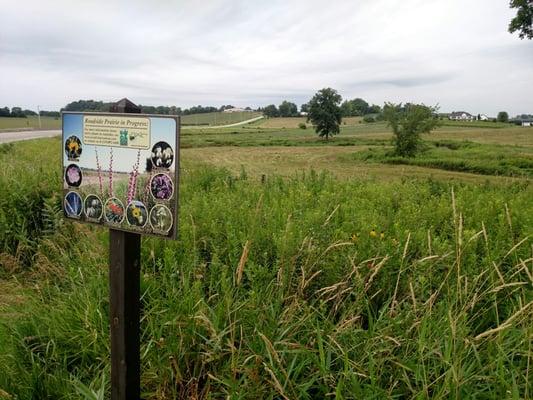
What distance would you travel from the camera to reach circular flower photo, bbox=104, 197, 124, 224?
6.18 feet

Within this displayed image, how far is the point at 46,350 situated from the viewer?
2326 mm

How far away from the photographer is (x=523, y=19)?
18828 millimetres

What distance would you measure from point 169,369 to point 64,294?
1183 millimetres

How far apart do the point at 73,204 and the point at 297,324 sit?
4.45 ft

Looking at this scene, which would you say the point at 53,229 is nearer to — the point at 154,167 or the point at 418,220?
the point at 154,167

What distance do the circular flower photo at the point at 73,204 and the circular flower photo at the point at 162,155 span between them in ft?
1.86

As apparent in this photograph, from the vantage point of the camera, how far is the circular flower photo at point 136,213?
183cm

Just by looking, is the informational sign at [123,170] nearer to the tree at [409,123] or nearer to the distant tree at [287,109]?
the tree at [409,123]

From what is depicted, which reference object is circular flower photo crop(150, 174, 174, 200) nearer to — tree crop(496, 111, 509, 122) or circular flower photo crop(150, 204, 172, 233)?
circular flower photo crop(150, 204, 172, 233)

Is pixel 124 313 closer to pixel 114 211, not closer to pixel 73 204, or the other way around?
pixel 114 211

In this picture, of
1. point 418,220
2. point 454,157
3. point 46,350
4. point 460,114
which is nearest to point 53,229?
point 46,350

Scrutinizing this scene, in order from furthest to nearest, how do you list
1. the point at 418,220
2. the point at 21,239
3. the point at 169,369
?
1. the point at 21,239
2. the point at 418,220
3. the point at 169,369

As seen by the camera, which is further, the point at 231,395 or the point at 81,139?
the point at 81,139

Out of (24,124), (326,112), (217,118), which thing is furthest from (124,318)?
(217,118)
